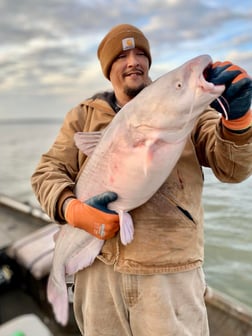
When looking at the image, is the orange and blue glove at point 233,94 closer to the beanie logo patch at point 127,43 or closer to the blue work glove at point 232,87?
the blue work glove at point 232,87

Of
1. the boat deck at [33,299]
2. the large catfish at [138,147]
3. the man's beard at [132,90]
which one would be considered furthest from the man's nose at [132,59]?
the boat deck at [33,299]

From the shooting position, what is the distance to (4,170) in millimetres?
16219

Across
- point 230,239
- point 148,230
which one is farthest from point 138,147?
point 230,239

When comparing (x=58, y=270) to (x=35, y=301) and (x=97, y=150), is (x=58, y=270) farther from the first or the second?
(x=35, y=301)

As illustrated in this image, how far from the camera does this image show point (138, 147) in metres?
1.58

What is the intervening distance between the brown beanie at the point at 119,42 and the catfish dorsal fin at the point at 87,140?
49 cm

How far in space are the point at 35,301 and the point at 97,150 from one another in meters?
2.75

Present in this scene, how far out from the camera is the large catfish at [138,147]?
1.40m

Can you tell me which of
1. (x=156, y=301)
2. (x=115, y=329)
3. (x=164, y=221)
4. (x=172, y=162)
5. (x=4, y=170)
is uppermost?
(x=172, y=162)

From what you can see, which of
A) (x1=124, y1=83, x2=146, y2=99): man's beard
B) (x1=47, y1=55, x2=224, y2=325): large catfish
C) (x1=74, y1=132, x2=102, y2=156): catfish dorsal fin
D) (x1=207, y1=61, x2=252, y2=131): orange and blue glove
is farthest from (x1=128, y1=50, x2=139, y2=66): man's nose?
(x1=207, y1=61, x2=252, y2=131): orange and blue glove

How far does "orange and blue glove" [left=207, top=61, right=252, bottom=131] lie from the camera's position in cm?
135

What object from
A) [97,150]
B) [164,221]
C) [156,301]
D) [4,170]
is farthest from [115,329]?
[4,170]

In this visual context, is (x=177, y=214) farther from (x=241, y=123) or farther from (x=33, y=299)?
(x=33, y=299)

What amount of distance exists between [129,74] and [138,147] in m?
0.52
